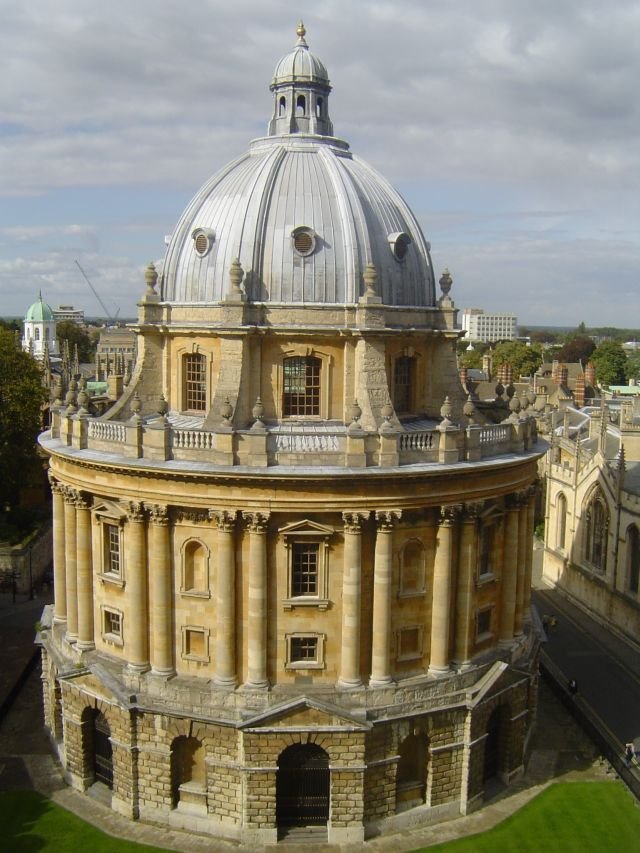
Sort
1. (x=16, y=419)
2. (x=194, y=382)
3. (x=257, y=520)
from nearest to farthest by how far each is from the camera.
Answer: (x=257, y=520)
(x=194, y=382)
(x=16, y=419)

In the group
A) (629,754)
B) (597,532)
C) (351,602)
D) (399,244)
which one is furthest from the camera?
(597,532)

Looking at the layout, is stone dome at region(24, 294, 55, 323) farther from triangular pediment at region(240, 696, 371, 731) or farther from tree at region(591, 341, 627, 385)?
triangular pediment at region(240, 696, 371, 731)

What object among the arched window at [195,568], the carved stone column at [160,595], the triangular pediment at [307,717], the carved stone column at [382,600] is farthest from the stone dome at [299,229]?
the triangular pediment at [307,717]

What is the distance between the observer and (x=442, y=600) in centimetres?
3250

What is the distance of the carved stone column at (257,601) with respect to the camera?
30.3 m

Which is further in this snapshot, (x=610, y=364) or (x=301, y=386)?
(x=610, y=364)

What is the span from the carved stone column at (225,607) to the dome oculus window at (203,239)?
10966 millimetres

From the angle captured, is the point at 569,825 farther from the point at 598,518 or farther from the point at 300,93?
the point at 300,93

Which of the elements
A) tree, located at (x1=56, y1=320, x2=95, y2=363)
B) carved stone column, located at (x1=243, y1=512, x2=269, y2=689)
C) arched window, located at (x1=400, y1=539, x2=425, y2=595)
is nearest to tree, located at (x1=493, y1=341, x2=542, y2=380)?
tree, located at (x1=56, y1=320, x2=95, y2=363)

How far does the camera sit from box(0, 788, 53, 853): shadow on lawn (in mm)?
30625

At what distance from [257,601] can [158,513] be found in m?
4.79

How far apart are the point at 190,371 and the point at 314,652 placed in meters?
12.3

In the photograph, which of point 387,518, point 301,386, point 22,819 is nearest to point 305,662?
point 387,518

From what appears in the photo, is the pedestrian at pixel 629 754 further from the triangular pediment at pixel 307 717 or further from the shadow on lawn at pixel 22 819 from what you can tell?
the shadow on lawn at pixel 22 819
